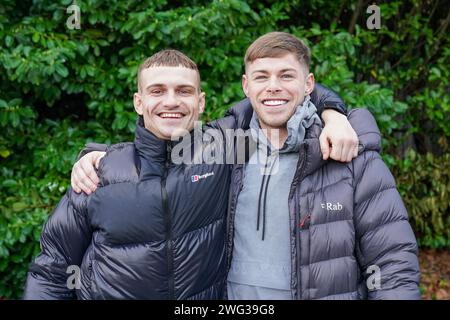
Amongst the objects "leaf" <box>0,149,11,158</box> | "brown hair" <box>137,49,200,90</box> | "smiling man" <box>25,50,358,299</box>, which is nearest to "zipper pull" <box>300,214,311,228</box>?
"smiling man" <box>25,50,358,299</box>

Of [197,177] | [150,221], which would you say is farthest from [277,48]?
[150,221]

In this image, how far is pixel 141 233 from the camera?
222 centimetres

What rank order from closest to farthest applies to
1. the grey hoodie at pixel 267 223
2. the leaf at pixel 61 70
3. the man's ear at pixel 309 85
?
the grey hoodie at pixel 267 223 → the man's ear at pixel 309 85 → the leaf at pixel 61 70

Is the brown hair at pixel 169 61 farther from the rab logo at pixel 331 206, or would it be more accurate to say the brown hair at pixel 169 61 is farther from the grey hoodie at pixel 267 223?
the rab logo at pixel 331 206

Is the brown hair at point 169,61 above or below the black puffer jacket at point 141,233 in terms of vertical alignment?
above

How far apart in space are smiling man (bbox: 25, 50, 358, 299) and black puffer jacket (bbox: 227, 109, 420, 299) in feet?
1.21

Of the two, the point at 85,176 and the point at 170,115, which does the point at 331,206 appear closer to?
the point at 170,115

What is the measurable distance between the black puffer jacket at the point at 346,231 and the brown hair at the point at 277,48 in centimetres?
42

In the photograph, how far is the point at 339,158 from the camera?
Answer: 2.25 meters

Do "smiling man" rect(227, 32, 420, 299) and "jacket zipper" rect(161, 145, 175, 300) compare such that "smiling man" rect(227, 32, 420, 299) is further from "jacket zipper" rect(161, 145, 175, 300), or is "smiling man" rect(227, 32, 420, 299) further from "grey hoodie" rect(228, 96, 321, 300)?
"jacket zipper" rect(161, 145, 175, 300)

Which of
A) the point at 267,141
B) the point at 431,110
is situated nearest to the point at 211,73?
the point at 267,141

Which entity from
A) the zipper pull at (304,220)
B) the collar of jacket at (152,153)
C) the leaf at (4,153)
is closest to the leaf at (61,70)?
the leaf at (4,153)

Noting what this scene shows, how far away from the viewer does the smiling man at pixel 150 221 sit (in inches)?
87.4

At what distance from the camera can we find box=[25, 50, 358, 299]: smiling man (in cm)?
222
